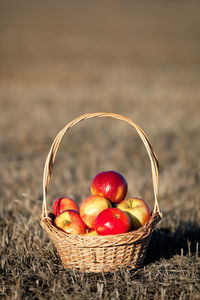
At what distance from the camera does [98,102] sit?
10.6 meters

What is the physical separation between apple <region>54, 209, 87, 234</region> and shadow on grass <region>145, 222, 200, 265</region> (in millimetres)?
649

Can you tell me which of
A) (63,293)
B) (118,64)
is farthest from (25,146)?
(118,64)

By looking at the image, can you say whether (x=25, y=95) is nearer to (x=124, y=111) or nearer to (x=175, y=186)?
(x=124, y=111)

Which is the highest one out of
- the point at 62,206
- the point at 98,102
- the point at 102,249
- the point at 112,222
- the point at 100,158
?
the point at 98,102

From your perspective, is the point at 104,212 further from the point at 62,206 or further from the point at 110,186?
the point at 62,206

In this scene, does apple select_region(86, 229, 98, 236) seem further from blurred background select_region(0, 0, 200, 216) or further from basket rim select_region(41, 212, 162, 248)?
blurred background select_region(0, 0, 200, 216)

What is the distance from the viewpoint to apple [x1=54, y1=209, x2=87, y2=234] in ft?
8.19

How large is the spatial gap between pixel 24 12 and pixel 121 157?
124 feet

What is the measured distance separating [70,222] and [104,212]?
0.29m

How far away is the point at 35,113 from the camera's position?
30.0ft

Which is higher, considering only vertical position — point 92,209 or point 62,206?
point 62,206

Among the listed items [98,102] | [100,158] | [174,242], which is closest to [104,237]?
[174,242]

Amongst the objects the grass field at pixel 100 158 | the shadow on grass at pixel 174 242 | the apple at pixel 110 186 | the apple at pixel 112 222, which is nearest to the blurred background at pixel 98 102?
the grass field at pixel 100 158

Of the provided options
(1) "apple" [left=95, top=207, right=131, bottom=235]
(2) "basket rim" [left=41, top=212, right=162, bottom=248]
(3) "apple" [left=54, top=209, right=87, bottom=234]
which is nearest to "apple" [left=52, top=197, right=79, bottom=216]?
(3) "apple" [left=54, top=209, right=87, bottom=234]
